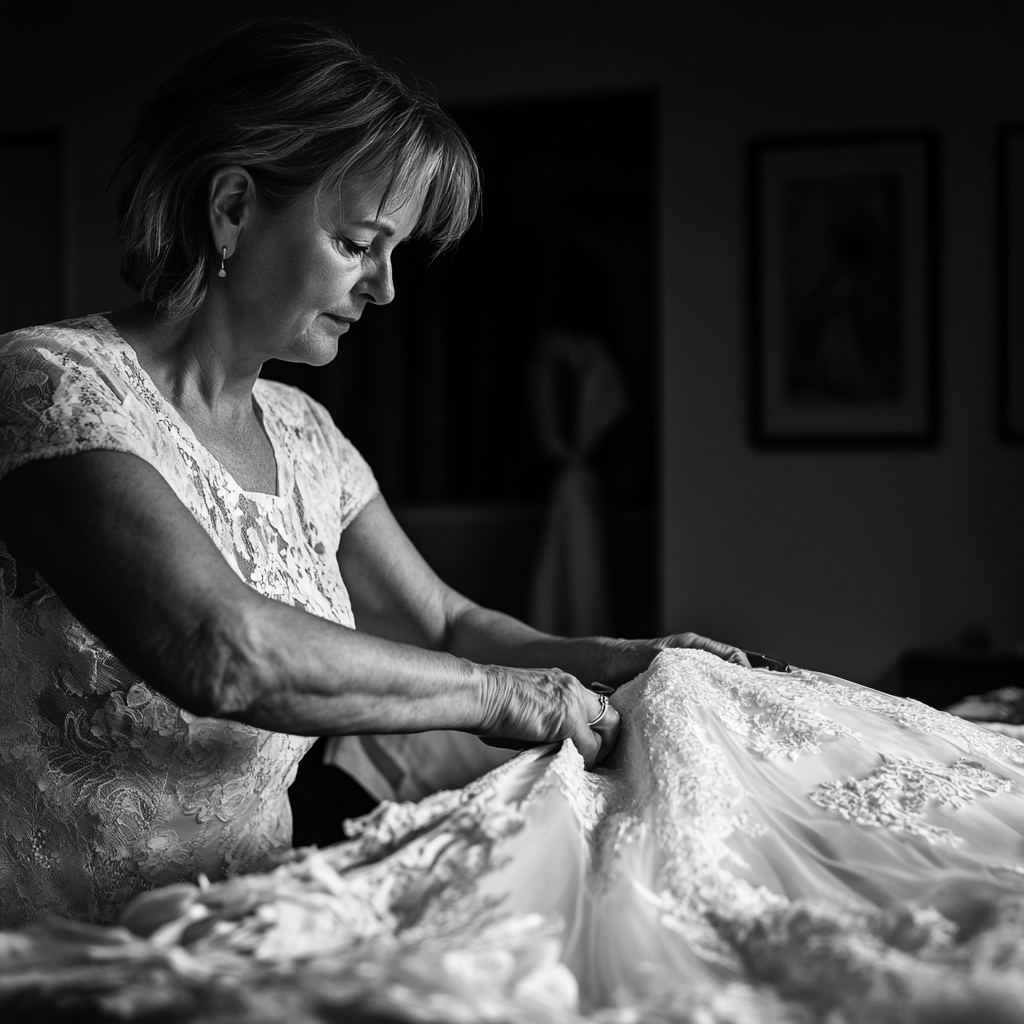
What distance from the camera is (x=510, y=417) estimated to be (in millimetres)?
5410

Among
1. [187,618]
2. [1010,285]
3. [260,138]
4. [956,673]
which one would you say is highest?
[1010,285]

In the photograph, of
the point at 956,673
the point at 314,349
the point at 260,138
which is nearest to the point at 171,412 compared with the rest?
the point at 314,349

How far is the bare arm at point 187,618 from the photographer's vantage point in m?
0.99

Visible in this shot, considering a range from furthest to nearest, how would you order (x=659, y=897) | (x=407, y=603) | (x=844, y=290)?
(x=844, y=290)
(x=407, y=603)
(x=659, y=897)

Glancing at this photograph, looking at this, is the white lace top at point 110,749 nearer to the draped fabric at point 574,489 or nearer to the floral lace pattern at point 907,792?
the floral lace pattern at point 907,792

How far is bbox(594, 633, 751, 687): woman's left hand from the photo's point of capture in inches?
60.6

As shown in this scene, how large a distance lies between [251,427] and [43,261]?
4175 mm

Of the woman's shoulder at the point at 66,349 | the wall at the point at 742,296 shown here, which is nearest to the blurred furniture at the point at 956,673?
the wall at the point at 742,296

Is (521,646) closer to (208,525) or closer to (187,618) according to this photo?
(208,525)

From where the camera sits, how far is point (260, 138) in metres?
1.32

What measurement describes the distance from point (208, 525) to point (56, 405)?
0.28 metres

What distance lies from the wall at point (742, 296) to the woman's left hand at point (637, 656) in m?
2.91

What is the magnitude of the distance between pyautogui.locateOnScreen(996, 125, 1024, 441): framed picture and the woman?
10.1ft

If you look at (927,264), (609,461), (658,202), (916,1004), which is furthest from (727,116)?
(916,1004)
